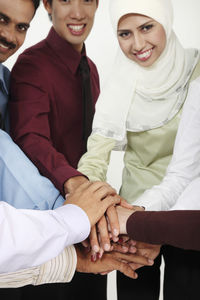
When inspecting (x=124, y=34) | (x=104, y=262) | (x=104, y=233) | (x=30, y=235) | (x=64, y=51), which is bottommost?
(x=104, y=262)

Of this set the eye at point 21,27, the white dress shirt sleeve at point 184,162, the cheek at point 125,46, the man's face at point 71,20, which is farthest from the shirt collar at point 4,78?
the white dress shirt sleeve at point 184,162

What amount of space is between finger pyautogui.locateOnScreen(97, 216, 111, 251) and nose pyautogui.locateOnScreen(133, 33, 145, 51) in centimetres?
54

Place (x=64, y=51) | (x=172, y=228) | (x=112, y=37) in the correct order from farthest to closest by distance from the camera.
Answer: (x=112, y=37) < (x=64, y=51) < (x=172, y=228)

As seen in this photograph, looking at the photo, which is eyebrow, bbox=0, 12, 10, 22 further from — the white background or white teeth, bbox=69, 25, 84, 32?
the white background

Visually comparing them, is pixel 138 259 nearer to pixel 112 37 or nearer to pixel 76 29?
pixel 76 29

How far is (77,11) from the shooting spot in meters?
1.72

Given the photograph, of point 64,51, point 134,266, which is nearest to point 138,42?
point 64,51

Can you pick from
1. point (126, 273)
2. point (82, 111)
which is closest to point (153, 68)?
point (82, 111)

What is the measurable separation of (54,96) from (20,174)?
413 mm

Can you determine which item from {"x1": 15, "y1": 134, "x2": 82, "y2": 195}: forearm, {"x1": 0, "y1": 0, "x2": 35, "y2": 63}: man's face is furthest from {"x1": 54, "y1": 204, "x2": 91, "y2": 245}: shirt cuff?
{"x1": 0, "y1": 0, "x2": 35, "y2": 63}: man's face

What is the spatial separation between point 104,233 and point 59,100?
57cm

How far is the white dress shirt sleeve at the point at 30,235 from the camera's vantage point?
1023 millimetres

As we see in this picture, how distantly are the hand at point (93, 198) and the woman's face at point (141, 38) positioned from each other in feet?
1.50

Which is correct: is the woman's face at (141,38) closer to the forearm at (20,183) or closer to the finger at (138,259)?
the forearm at (20,183)
